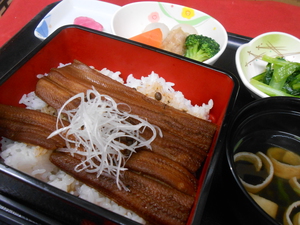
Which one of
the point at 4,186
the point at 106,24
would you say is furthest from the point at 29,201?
the point at 106,24

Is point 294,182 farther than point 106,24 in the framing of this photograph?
No

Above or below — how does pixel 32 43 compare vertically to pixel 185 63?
below

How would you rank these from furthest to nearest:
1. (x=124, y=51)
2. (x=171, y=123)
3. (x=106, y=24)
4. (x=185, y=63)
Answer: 1. (x=106, y=24)
2. (x=124, y=51)
3. (x=185, y=63)
4. (x=171, y=123)

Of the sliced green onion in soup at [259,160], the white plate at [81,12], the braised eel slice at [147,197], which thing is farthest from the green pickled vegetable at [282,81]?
the white plate at [81,12]

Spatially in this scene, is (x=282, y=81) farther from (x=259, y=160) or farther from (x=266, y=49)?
(x=259, y=160)

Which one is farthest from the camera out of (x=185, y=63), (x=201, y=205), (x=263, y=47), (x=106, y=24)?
(x=106, y=24)

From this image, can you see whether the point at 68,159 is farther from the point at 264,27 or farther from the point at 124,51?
the point at 264,27

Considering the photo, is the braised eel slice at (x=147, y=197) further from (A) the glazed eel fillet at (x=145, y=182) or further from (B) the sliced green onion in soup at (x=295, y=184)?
(B) the sliced green onion in soup at (x=295, y=184)
